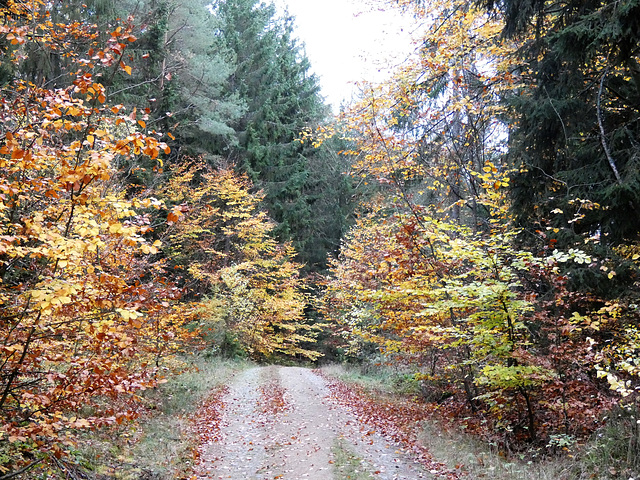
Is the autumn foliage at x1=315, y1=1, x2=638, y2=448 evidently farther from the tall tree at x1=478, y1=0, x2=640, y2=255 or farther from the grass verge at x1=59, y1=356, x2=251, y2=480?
the grass verge at x1=59, y1=356, x2=251, y2=480

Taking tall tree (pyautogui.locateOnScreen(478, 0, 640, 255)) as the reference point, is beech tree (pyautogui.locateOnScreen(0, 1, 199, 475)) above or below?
below

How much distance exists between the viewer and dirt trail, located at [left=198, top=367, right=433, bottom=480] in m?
6.53

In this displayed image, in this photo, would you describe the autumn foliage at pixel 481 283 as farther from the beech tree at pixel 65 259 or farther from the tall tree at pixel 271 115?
the tall tree at pixel 271 115

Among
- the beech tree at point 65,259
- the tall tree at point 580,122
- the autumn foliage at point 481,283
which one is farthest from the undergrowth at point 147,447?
the tall tree at point 580,122

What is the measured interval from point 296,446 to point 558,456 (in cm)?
435

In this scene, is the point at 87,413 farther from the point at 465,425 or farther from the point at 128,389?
the point at 465,425

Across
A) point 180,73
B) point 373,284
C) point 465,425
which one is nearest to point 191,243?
point 180,73

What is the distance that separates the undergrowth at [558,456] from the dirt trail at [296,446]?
29.4 inches

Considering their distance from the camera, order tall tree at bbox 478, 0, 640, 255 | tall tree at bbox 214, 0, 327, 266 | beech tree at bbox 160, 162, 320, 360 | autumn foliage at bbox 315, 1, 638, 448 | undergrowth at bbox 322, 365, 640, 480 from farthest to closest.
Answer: tall tree at bbox 214, 0, 327, 266
beech tree at bbox 160, 162, 320, 360
autumn foliage at bbox 315, 1, 638, 448
tall tree at bbox 478, 0, 640, 255
undergrowth at bbox 322, 365, 640, 480

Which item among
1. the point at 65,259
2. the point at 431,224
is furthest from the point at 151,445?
the point at 431,224

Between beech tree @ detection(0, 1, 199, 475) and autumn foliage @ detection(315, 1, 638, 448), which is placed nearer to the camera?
beech tree @ detection(0, 1, 199, 475)

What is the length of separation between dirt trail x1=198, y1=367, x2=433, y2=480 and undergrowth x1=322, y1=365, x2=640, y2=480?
0.75 metres

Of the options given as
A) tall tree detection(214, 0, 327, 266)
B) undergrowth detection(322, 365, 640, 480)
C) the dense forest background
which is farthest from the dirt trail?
tall tree detection(214, 0, 327, 266)

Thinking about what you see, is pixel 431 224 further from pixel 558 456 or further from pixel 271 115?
pixel 271 115
